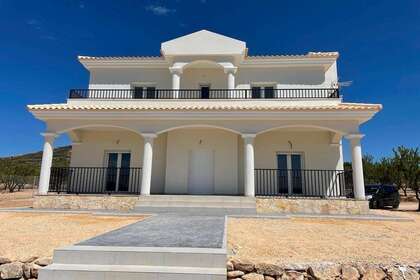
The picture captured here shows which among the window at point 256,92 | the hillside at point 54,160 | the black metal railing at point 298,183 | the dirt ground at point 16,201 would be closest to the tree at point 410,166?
the black metal railing at point 298,183

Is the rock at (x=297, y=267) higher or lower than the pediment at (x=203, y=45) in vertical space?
lower

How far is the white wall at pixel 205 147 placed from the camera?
1337 cm

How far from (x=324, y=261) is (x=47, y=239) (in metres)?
5.71

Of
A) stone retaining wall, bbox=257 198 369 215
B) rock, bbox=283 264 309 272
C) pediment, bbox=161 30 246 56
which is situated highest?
pediment, bbox=161 30 246 56

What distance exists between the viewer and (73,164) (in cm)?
1417

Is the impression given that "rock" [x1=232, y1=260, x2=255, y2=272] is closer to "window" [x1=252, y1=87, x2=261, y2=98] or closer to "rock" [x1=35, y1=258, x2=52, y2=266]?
"rock" [x1=35, y1=258, x2=52, y2=266]

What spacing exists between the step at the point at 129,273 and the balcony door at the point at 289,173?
977 centimetres

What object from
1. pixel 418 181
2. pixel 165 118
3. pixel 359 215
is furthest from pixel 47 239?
pixel 418 181

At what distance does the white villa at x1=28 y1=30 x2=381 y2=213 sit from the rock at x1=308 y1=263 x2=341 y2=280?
7072mm

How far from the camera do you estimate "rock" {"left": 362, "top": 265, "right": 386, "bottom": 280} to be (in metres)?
4.05

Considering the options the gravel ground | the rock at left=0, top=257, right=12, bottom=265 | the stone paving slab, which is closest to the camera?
the rock at left=0, top=257, right=12, bottom=265

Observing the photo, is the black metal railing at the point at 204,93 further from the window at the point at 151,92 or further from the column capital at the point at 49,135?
the column capital at the point at 49,135

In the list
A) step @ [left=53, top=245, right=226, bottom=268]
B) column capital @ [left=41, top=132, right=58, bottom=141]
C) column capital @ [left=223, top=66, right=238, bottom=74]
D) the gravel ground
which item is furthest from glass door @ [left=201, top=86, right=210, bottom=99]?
step @ [left=53, top=245, right=226, bottom=268]

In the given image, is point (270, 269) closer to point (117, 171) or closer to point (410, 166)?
point (117, 171)
